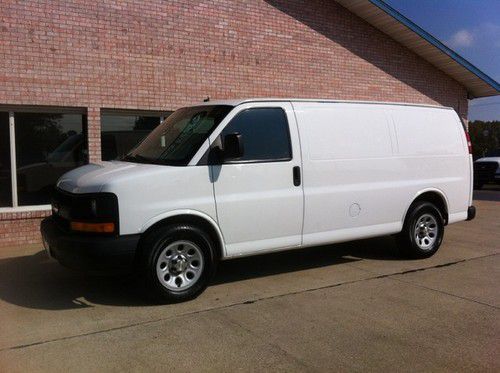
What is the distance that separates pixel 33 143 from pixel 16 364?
517cm

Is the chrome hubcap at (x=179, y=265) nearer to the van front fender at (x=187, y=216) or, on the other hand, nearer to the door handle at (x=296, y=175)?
the van front fender at (x=187, y=216)

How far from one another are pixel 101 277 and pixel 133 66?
13.4 feet

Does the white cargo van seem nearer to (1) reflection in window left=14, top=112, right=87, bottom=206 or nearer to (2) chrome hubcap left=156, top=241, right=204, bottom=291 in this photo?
(2) chrome hubcap left=156, top=241, right=204, bottom=291

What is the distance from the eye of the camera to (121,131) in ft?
30.0

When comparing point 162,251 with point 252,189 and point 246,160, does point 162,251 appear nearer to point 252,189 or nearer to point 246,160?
point 252,189

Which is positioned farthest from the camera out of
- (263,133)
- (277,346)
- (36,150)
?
(36,150)

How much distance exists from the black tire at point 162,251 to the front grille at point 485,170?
18.2m

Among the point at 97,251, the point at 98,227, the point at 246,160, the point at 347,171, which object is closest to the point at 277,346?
the point at 97,251

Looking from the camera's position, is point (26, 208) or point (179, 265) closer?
point (179, 265)

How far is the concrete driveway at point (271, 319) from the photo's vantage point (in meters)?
3.98

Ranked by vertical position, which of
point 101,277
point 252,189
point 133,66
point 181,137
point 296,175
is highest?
point 133,66

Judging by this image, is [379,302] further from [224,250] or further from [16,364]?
[16,364]

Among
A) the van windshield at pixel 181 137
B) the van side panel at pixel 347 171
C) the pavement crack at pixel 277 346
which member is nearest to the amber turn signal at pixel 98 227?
the van windshield at pixel 181 137

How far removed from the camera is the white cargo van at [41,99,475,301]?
5074mm
